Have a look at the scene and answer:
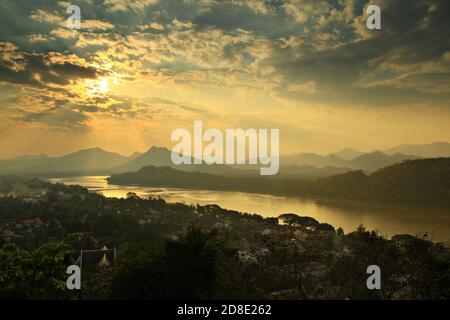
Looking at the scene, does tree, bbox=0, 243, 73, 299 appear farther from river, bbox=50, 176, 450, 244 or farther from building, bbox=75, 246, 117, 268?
river, bbox=50, 176, 450, 244

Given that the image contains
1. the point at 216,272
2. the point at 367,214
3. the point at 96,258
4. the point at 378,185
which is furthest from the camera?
the point at 378,185

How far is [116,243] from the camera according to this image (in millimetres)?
31953

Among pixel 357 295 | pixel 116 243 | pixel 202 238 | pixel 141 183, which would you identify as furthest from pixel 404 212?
pixel 141 183

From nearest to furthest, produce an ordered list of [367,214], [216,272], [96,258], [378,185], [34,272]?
[34,272], [216,272], [96,258], [367,214], [378,185]

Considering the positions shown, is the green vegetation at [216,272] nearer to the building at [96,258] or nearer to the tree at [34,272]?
the tree at [34,272]

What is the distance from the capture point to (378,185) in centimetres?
8525

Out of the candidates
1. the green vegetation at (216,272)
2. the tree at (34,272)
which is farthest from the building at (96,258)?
the tree at (34,272)

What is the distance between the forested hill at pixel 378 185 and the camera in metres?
75.5

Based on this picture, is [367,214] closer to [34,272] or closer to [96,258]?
[96,258]

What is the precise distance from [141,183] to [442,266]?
124838 millimetres

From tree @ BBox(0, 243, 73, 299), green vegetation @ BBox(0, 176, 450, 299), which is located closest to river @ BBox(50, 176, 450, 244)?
green vegetation @ BBox(0, 176, 450, 299)

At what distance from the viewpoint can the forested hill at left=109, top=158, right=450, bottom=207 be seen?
75.5m

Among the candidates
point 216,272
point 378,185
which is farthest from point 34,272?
point 378,185
